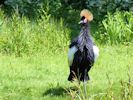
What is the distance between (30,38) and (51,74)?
1851 millimetres

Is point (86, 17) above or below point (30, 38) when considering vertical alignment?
above

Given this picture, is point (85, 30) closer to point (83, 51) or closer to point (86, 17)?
point (86, 17)

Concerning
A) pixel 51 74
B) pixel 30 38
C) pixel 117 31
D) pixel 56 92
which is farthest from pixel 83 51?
pixel 117 31

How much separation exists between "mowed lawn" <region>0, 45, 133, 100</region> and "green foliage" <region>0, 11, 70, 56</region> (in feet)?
0.79

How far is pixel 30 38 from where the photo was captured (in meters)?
11.0

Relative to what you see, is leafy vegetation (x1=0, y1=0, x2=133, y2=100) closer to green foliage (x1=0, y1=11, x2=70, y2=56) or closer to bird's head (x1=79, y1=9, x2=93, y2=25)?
green foliage (x1=0, y1=11, x2=70, y2=56)

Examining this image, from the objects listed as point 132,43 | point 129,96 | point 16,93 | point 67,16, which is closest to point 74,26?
point 67,16

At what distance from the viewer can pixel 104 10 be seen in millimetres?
14492

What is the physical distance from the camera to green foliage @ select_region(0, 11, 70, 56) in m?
10.8

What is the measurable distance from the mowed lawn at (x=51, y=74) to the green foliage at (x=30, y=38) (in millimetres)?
241

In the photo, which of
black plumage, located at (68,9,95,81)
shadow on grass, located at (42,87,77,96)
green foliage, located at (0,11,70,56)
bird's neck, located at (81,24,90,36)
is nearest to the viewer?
black plumage, located at (68,9,95,81)

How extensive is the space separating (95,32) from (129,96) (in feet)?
30.9

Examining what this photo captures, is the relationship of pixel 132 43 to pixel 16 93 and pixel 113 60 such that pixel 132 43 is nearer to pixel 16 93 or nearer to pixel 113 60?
pixel 113 60

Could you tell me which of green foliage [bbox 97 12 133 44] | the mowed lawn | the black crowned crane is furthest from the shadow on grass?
green foliage [bbox 97 12 133 44]
